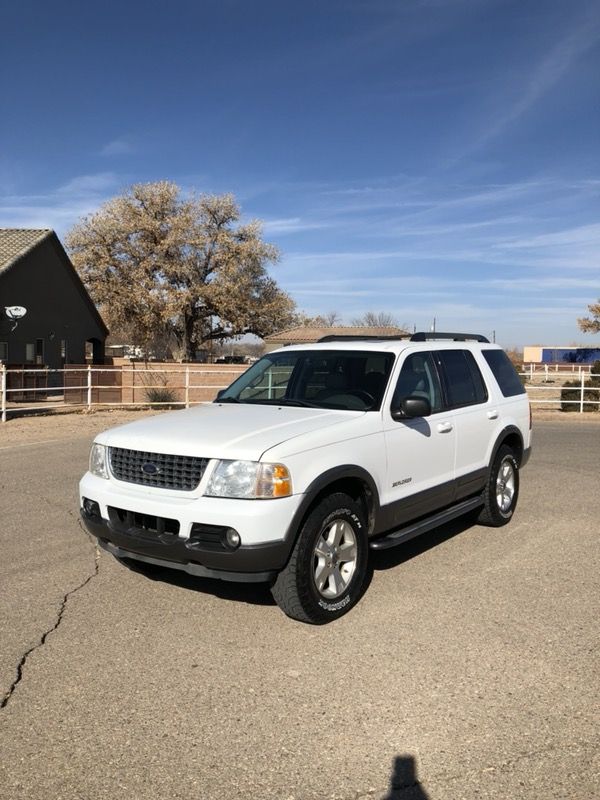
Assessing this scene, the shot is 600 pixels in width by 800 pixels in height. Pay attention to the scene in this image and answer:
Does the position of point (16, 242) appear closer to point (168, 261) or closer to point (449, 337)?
point (168, 261)

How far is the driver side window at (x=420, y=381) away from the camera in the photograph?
5504 mm

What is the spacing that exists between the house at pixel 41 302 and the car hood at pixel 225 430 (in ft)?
77.8

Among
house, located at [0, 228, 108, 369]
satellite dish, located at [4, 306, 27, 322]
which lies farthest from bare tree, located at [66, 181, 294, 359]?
satellite dish, located at [4, 306, 27, 322]

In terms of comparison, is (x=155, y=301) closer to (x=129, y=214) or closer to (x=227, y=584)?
(x=129, y=214)

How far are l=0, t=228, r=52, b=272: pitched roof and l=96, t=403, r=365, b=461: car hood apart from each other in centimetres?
2406

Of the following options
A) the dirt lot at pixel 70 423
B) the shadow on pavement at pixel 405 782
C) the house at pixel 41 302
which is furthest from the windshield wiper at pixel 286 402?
the house at pixel 41 302

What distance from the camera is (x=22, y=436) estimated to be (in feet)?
48.9

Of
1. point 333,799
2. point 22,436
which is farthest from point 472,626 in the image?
point 22,436

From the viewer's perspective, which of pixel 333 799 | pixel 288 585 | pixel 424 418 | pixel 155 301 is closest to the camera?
pixel 333 799

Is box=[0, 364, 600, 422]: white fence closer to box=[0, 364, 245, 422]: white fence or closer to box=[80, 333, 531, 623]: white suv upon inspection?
box=[0, 364, 245, 422]: white fence

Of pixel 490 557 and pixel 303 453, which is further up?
pixel 303 453

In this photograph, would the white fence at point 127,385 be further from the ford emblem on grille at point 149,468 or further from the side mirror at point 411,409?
the ford emblem on grille at point 149,468

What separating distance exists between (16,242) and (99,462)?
2689 cm

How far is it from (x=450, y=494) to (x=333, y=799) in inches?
136
